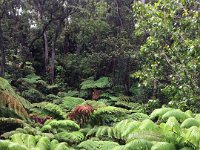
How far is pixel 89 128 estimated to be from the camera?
7.82m

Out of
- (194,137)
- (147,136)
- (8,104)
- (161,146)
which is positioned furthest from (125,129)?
(8,104)

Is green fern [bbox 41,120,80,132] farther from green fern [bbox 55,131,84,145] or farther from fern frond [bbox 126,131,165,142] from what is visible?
fern frond [bbox 126,131,165,142]

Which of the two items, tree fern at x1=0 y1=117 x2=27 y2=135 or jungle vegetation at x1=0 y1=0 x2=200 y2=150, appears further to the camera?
tree fern at x1=0 y1=117 x2=27 y2=135

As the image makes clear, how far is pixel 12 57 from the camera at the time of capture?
17.4 m

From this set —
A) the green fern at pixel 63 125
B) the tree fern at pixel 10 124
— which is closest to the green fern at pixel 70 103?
the green fern at pixel 63 125

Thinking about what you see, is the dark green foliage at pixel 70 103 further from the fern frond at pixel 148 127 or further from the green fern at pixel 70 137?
the fern frond at pixel 148 127

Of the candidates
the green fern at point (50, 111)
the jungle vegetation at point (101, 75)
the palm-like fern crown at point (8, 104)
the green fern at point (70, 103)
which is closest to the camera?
the jungle vegetation at point (101, 75)

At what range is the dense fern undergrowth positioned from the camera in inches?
205

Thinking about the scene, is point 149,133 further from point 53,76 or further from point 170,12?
point 53,76

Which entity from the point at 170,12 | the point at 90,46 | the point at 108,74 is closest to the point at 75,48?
the point at 90,46

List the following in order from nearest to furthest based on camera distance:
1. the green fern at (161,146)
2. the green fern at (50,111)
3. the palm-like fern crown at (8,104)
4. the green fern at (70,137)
Answer: the green fern at (161,146) < the green fern at (70,137) < the palm-like fern crown at (8,104) < the green fern at (50,111)

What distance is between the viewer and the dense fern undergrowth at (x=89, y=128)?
5195 mm

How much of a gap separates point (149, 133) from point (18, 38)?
12732 millimetres

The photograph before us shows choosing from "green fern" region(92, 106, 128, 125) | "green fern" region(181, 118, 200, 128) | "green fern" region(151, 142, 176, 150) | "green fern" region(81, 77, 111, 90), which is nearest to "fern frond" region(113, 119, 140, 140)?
"green fern" region(181, 118, 200, 128)
